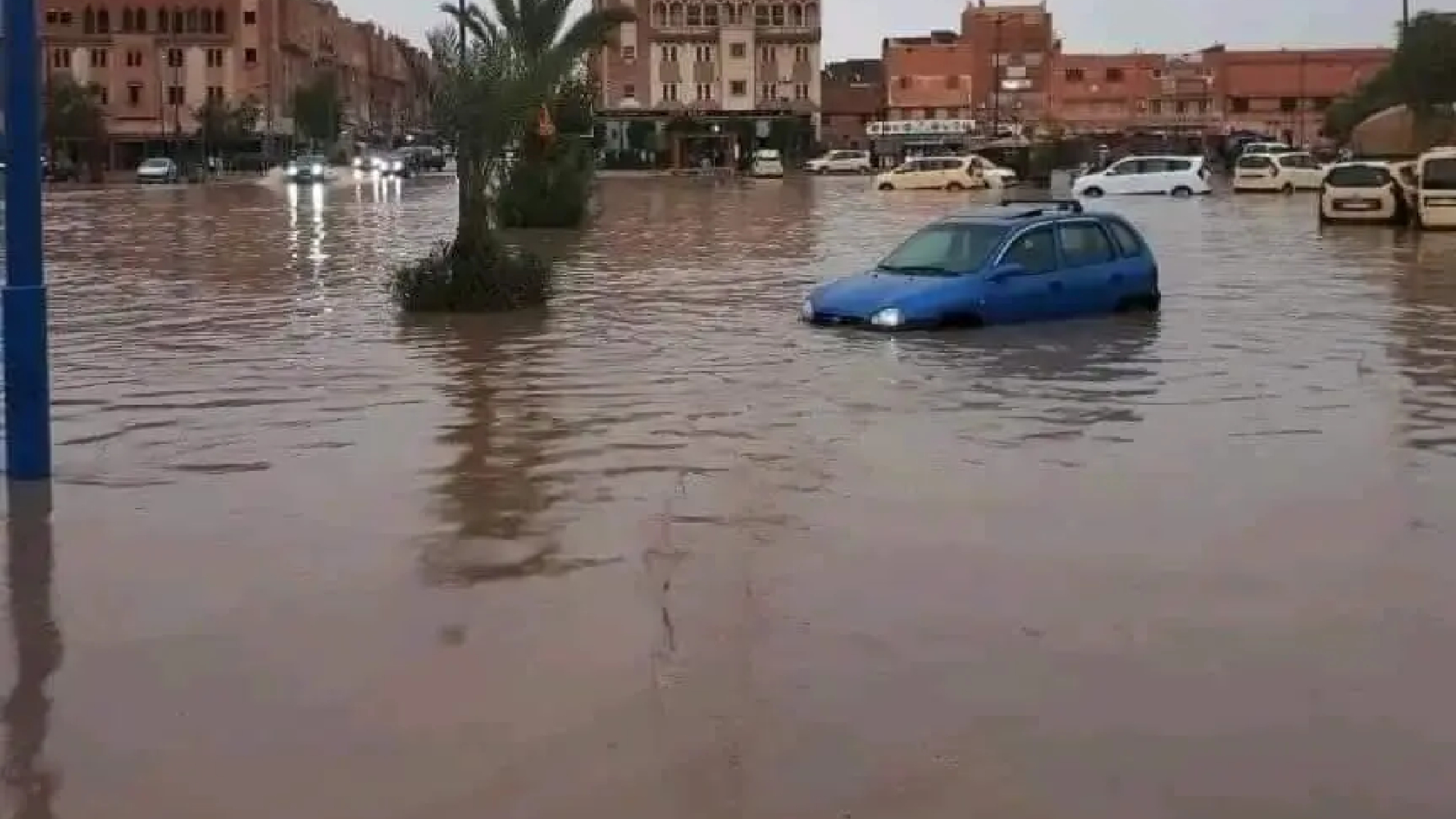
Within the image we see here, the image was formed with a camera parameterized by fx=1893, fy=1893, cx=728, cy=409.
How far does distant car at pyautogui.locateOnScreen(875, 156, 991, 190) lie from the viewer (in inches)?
2520

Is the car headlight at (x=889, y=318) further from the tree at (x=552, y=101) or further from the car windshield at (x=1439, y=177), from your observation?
the car windshield at (x=1439, y=177)

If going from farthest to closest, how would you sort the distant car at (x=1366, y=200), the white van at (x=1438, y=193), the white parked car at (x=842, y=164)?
the white parked car at (x=842, y=164) < the distant car at (x=1366, y=200) < the white van at (x=1438, y=193)

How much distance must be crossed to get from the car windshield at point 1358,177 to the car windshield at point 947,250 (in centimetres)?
2175

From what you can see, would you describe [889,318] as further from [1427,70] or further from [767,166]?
[767,166]

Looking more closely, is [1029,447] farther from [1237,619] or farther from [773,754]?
[773,754]

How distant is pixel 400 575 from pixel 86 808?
9.24ft

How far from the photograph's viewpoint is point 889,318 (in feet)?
57.3

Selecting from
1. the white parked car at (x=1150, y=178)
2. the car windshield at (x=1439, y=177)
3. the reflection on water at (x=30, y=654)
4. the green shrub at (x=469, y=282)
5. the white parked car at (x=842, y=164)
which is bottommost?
the reflection on water at (x=30, y=654)

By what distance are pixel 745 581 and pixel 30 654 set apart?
2.84 m

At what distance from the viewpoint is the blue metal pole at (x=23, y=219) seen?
31.5ft

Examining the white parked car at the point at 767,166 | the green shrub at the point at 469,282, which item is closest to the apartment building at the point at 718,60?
the white parked car at the point at 767,166

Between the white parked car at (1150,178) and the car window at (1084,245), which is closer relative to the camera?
the car window at (1084,245)

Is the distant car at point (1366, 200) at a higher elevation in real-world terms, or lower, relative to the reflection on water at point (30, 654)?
higher

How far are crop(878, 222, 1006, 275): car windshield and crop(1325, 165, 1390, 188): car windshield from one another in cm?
2175
